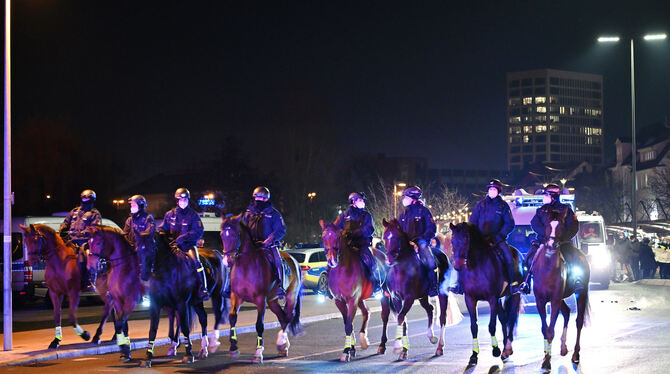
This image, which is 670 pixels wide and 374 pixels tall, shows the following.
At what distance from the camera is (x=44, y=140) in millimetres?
52469

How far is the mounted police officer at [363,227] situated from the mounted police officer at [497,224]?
1727 mm

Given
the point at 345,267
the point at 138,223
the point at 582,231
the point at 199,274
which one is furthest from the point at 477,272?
the point at 582,231

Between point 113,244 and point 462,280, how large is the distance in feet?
18.4

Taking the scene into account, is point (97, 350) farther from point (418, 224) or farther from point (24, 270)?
point (24, 270)

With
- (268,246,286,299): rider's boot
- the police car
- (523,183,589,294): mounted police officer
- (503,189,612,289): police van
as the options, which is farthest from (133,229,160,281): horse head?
the police car

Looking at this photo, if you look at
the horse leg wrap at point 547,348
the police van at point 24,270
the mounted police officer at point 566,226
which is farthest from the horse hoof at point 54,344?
the police van at point 24,270

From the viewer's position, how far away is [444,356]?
13492 millimetres

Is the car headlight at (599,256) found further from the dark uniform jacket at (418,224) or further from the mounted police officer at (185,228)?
the mounted police officer at (185,228)

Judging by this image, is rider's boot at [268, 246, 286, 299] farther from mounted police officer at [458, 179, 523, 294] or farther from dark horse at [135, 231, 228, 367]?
mounted police officer at [458, 179, 523, 294]

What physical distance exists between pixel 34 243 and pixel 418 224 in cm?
686

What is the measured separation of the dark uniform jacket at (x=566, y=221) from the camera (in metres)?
12.3

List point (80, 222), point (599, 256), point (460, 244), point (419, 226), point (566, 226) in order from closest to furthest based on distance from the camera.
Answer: point (566, 226) → point (460, 244) → point (419, 226) → point (80, 222) → point (599, 256)

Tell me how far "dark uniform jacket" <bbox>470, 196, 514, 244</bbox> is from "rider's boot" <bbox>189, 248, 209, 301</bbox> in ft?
15.3

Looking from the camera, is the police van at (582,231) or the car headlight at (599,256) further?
the car headlight at (599,256)
